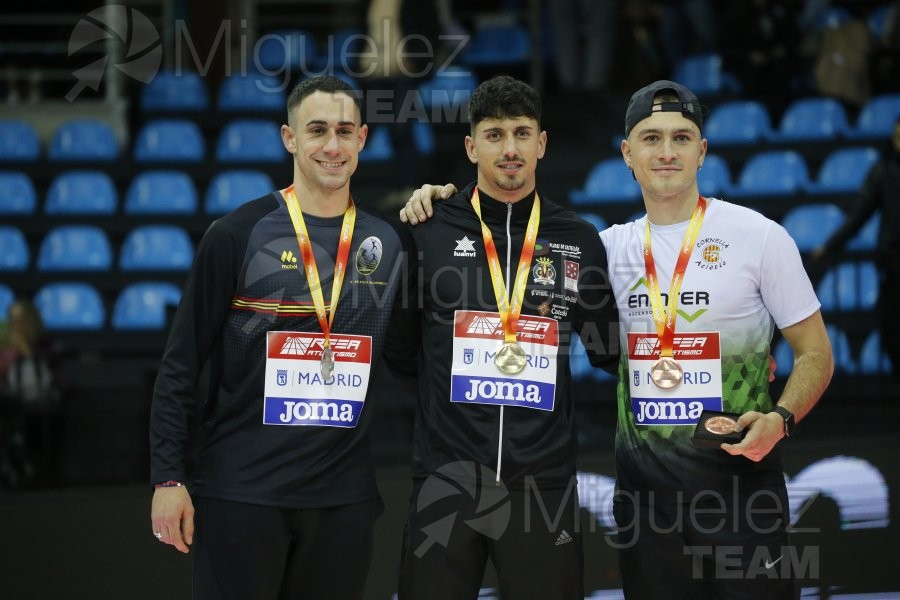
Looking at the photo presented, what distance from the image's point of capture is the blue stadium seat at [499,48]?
35.2 ft

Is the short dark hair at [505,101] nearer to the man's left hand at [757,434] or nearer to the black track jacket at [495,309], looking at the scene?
the black track jacket at [495,309]

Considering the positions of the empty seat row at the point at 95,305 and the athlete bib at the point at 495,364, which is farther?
the empty seat row at the point at 95,305

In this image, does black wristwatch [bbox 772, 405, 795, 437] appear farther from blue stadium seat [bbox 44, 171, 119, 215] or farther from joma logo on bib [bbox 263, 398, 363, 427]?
blue stadium seat [bbox 44, 171, 119, 215]

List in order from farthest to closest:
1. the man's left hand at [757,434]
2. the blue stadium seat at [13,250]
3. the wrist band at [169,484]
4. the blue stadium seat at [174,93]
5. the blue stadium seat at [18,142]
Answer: the blue stadium seat at [174,93], the blue stadium seat at [18,142], the blue stadium seat at [13,250], the wrist band at [169,484], the man's left hand at [757,434]

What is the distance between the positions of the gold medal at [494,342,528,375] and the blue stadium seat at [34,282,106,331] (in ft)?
16.1

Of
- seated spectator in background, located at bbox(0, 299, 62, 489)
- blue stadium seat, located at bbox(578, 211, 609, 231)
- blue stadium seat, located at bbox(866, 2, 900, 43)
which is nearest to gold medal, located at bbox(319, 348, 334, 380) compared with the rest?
seated spectator in background, located at bbox(0, 299, 62, 489)

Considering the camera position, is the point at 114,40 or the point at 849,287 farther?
the point at 114,40

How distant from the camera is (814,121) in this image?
363 inches

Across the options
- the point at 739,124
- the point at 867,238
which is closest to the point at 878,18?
the point at 739,124

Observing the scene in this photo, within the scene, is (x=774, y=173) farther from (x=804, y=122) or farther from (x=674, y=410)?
(x=674, y=410)

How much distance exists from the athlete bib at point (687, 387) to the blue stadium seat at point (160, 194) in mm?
5826

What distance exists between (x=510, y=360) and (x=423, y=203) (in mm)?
636

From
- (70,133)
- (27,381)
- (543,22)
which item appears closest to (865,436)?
(27,381)

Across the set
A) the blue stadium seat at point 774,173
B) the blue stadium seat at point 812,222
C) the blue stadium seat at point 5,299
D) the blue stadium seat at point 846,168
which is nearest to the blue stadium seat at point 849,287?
the blue stadium seat at point 812,222
